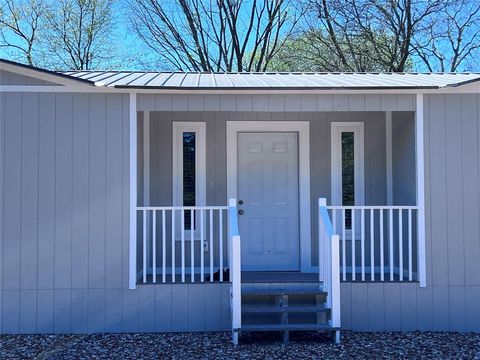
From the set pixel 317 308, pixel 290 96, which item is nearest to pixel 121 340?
pixel 317 308

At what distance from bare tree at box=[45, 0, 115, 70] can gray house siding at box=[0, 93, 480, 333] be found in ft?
46.9

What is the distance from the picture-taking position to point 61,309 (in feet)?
18.3

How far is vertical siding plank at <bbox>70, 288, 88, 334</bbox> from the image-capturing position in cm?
557

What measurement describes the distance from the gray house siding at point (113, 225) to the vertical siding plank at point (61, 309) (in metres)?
0.01

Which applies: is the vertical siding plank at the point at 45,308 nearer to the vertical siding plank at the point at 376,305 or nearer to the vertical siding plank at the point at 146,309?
the vertical siding plank at the point at 146,309

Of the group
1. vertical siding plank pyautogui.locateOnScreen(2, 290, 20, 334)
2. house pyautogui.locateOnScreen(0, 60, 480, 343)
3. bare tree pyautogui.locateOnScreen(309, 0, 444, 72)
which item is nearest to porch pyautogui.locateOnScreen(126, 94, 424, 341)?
house pyautogui.locateOnScreen(0, 60, 480, 343)

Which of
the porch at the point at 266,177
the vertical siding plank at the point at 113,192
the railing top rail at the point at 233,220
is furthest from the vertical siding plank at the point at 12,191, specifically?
the railing top rail at the point at 233,220

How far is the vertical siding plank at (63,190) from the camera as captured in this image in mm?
5574

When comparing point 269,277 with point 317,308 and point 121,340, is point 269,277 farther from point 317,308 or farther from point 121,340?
point 121,340

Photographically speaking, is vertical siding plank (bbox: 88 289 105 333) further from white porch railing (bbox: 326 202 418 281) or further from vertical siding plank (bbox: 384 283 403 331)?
vertical siding plank (bbox: 384 283 403 331)

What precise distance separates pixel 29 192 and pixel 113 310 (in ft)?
5.34

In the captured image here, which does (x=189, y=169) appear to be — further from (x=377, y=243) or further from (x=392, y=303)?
(x=392, y=303)

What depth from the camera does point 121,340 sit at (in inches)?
210

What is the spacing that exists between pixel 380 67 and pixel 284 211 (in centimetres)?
1224
